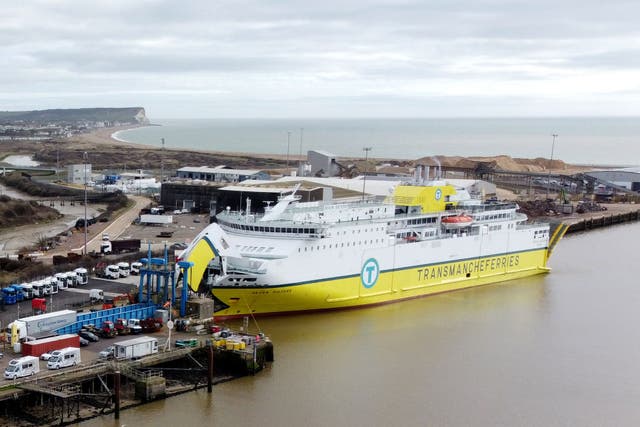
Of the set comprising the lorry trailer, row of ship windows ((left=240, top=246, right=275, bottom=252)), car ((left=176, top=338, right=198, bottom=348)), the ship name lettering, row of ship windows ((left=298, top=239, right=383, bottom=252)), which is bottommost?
car ((left=176, top=338, right=198, bottom=348))

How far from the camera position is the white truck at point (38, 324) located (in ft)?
67.2

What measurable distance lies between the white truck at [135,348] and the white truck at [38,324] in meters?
2.22

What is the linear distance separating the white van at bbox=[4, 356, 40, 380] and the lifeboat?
20.3 meters

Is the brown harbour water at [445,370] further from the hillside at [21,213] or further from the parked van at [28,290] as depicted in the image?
the hillside at [21,213]

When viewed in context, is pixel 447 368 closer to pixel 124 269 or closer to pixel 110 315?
pixel 110 315

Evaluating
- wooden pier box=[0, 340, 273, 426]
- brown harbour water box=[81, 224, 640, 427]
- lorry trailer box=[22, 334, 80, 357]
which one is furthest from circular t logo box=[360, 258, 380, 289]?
lorry trailer box=[22, 334, 80, 357]

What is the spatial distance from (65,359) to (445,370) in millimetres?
10746

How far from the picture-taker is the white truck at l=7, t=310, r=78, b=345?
20.5m

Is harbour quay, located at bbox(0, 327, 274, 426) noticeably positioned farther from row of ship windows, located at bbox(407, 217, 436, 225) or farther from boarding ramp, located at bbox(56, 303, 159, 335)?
A: row of ship windows, located at bbox(407, 217, 436, 225)

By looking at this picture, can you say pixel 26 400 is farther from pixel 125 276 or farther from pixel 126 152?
pixel 126 152

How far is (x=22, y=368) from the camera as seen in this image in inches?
709

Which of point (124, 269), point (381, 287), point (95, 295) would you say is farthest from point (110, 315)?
point (381, 287)

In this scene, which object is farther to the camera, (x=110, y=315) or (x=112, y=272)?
(x=112, y=272)

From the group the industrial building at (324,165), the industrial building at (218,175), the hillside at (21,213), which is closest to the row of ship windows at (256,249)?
the hillside at (21,213)
